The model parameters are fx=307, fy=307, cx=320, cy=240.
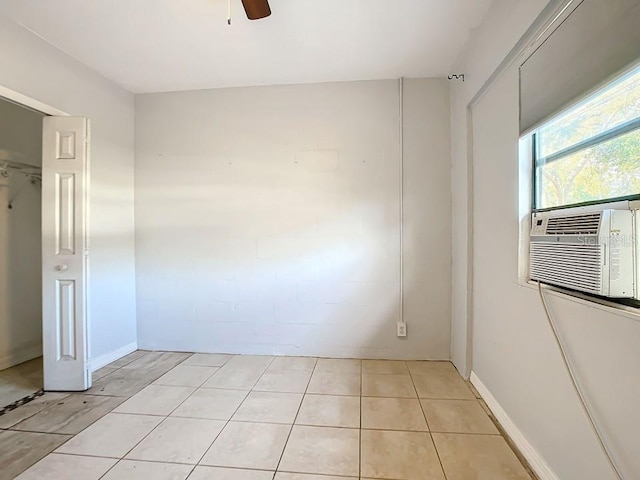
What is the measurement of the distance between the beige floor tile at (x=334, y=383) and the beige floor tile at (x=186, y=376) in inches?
35.0

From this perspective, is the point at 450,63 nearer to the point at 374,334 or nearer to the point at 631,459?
the point at 374,334

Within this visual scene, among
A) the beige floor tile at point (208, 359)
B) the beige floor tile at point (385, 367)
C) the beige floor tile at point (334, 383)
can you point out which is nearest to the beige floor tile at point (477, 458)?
the beige floor tile at point (334, 383)

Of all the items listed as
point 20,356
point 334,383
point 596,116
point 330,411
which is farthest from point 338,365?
point 20,356

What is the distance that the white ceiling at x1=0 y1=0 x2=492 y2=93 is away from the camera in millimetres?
1970

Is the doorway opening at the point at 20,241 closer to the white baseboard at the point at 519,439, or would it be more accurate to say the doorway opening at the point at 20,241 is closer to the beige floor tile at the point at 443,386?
the beige floor tile at the point at 443,386

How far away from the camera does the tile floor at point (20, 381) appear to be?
225 centimetres

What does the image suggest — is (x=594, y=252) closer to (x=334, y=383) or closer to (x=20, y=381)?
(x=334, y=383)

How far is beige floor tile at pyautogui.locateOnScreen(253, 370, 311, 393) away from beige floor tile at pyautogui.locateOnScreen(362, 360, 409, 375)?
53cm

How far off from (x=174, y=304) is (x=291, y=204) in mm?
1558

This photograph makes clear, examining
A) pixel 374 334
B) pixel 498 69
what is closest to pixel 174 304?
pixel 374 334

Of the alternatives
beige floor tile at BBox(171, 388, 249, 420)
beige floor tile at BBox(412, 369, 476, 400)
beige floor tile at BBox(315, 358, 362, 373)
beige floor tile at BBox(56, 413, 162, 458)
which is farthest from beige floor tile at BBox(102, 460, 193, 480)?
beige floor tile at BBox(412, 369, 476, 400)

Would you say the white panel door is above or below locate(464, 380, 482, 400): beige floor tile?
→ above

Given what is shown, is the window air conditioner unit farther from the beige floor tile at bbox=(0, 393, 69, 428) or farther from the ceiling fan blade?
the beige floor tile at bbox=(0, 393, 69, 428)

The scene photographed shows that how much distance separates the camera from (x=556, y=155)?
1.47 metres
